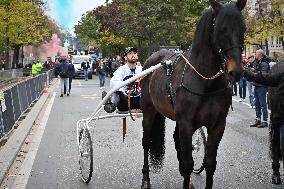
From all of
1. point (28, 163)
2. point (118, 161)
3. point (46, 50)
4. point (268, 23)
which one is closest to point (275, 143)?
point (118, 161)

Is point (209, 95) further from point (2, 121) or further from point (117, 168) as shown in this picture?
point (2, 121)

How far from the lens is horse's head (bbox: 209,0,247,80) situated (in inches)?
201

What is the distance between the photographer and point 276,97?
7.26 m

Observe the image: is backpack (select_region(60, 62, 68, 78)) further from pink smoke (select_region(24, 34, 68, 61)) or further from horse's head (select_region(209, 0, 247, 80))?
pink smoke (select_region(24, 34, 68, 61))

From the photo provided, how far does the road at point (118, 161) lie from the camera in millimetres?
7762

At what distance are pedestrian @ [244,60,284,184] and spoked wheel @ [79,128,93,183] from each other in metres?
2.50

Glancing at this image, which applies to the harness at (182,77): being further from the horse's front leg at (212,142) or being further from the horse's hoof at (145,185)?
the horse's hoof at (145,185)

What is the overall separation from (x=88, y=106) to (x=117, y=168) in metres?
12.6

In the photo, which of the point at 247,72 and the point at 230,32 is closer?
the point at 230,32

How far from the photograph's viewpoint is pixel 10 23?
51.5 m

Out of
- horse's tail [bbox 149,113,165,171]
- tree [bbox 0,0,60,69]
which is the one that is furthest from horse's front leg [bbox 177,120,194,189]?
tree [bbox 0,0,60,69]

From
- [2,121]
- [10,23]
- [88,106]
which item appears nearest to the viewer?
[2,121]

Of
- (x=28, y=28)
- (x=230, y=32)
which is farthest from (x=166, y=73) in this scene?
(x=28, y=28)

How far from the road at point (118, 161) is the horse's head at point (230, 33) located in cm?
275
